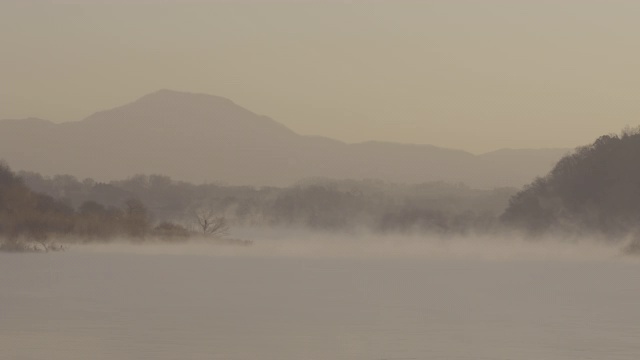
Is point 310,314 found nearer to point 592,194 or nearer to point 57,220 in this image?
point 57,220

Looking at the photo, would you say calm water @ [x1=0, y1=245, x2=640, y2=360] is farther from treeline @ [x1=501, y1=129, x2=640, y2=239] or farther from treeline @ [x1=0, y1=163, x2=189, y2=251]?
treeline @ [x1=501, y1=129, x2=640, y2=239]

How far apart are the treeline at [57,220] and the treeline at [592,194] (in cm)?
1531

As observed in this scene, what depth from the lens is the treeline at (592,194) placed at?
53.3 m

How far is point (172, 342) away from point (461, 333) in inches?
161

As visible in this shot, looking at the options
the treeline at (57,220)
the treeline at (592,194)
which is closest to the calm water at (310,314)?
Answer: the treeline at (57,220)

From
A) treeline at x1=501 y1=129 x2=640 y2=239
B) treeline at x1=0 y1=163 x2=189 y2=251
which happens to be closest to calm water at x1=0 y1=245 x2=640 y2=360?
treeline at x1=0 y1=163 x2=189 y2=251

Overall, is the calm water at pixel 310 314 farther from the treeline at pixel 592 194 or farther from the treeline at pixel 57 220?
the treeline at pixel 592 194

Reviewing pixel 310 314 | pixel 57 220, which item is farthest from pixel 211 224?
pixel 310 314

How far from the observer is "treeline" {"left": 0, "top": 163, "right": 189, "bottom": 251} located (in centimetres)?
4516

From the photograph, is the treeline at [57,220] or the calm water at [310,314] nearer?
the calm water at [310,314]

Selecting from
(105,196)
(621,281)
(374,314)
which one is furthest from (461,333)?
(105,196)

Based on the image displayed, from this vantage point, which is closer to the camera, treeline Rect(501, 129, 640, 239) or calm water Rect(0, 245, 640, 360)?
calm water Rect(0, 245, 640, 360)

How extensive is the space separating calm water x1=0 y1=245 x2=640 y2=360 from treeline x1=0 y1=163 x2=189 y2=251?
939 centimetres

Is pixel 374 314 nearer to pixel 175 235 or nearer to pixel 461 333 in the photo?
pixel 461 333
